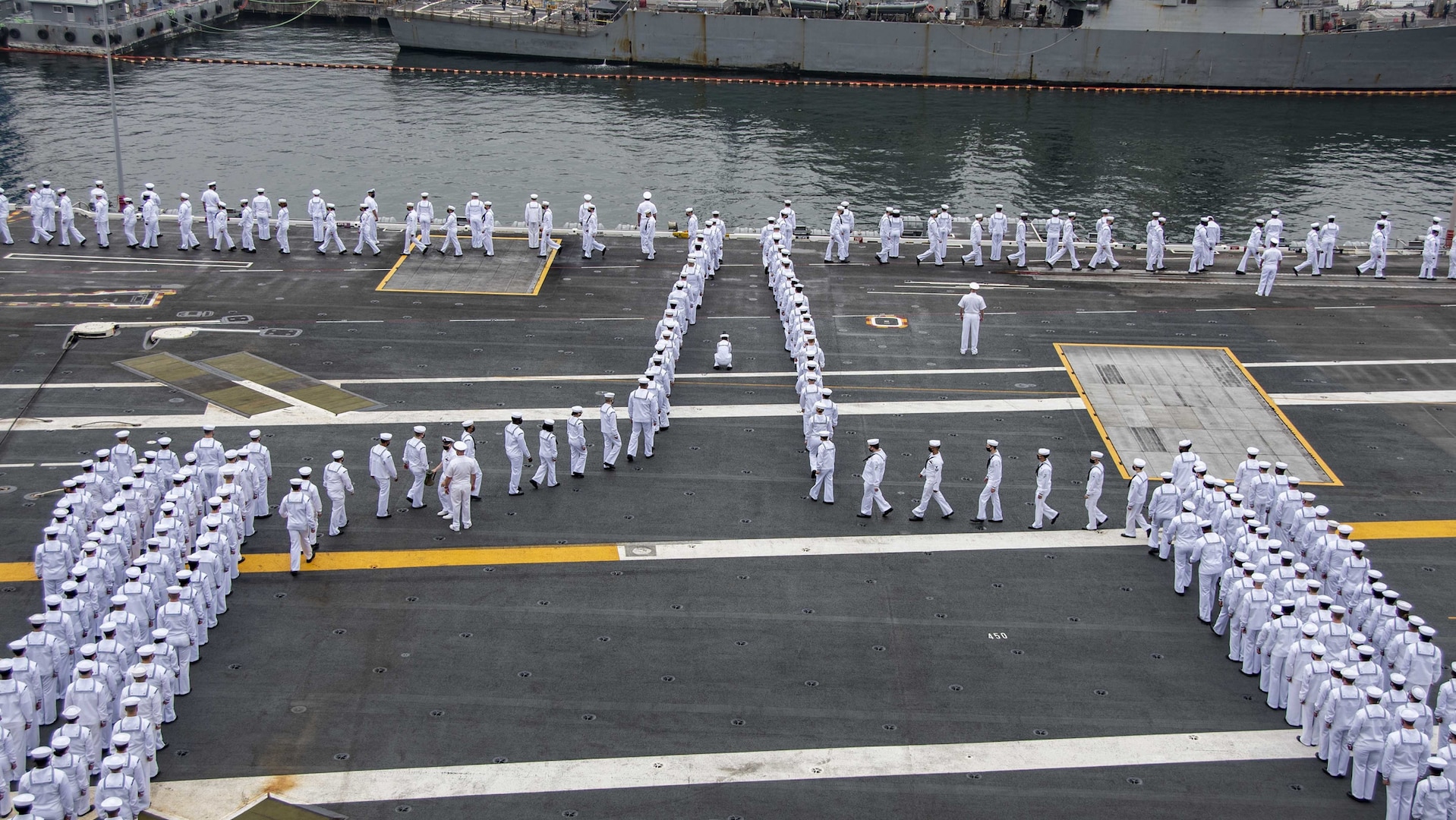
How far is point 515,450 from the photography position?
2538 cm

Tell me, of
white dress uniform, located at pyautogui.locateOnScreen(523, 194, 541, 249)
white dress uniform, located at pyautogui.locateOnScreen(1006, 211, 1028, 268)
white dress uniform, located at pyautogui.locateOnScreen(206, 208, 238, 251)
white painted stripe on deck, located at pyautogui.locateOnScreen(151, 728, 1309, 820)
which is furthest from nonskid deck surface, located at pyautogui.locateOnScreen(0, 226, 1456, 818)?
white dress uniform, located at pyautogui.locateOnScreen(523, 194, 541, 249)

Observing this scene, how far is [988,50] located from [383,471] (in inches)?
2530

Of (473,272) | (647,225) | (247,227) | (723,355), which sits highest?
(647,225)

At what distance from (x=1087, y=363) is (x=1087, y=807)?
17.3 metres

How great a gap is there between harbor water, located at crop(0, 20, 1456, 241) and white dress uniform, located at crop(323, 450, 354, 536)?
33467 mm

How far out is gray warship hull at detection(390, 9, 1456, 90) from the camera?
7762cm

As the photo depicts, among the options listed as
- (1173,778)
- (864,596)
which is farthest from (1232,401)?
(1173,778)

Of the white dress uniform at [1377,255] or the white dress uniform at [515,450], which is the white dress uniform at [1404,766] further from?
the white dress uniform at [1377,255]

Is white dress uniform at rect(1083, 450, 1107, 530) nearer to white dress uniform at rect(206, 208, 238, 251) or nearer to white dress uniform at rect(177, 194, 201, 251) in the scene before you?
white dress uniform at rect(206, 208, 238, 251)

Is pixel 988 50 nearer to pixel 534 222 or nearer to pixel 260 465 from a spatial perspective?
pixel 534 222

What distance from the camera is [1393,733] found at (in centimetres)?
1712

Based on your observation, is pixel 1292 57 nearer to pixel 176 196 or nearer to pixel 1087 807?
pixel 176 196

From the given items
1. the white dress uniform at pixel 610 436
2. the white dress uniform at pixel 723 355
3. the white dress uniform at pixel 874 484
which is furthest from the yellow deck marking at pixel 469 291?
the white dress uniform at pixel 874 484

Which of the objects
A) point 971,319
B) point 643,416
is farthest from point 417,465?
point 971,319
